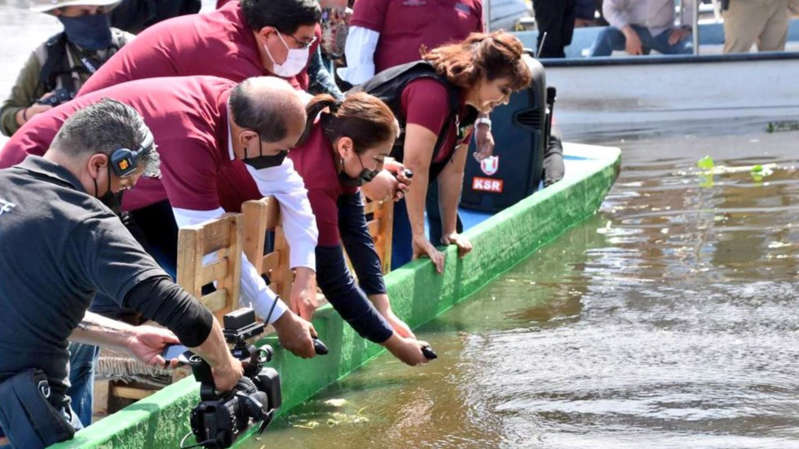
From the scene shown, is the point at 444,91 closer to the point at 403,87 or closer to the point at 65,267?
the point at 403,87

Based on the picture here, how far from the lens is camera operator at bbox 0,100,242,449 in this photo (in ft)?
10.9

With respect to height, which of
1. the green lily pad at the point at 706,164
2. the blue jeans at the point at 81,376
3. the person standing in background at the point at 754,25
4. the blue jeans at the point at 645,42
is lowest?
the green lily pad at the point at 706,164

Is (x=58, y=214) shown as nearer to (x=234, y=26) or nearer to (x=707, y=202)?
(x=234, y=26)

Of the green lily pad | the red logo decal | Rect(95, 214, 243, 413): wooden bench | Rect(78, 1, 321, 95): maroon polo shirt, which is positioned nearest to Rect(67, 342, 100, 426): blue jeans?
Rect(95, 214, 243, 413): wooden bench

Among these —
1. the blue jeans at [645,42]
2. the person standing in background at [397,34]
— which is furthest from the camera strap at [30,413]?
the blue jeans at [645,42]

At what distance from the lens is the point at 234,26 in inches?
221

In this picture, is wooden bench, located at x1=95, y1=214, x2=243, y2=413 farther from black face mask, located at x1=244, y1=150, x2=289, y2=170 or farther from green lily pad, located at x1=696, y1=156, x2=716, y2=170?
green lily pad, located at x1=696, y1=156, x2=716, y2=170

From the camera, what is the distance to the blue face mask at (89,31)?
244 inches

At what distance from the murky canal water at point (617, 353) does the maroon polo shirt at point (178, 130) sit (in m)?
1.05

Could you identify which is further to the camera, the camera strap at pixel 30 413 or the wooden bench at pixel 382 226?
the wooden bench at pixel 382 226

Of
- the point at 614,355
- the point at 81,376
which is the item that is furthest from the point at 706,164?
the point at 81,376

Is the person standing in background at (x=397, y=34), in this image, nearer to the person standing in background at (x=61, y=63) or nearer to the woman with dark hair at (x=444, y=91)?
the woman with dark hair at (x=444, y=91)

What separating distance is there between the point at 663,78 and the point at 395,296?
28.8 ft

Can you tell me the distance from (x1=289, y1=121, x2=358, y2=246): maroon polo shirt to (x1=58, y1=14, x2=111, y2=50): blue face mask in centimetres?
158
